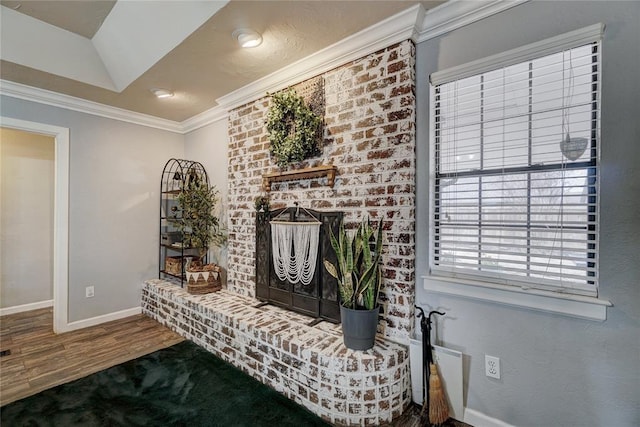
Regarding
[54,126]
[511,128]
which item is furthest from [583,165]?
[54,126]

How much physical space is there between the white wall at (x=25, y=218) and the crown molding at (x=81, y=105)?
1.34 meters

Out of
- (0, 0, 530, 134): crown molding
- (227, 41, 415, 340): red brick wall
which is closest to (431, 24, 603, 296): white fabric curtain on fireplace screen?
(227, 41, 415, 340): red brick wall

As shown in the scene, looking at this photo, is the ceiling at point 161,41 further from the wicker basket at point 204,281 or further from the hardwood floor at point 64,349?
the hardwood floor at point 64,349

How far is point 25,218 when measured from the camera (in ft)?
12.7

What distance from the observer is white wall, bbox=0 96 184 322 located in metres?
3.22

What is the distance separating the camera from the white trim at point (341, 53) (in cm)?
191

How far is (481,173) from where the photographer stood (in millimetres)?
1786

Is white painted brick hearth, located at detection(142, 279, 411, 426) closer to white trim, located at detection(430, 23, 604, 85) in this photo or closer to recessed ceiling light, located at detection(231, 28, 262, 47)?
white trim, located at detection(430, 23, 604, 85)

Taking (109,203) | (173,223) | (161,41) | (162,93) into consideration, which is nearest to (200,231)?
(173,223)

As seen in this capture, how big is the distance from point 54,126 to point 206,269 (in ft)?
7.25

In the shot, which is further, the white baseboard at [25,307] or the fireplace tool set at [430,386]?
the white baseboard at [25,307]

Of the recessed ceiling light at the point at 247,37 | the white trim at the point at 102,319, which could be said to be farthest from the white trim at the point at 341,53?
the white trim at the point at 102,319

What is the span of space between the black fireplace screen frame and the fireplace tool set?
68 cm

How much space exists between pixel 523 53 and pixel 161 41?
2.50 meters
